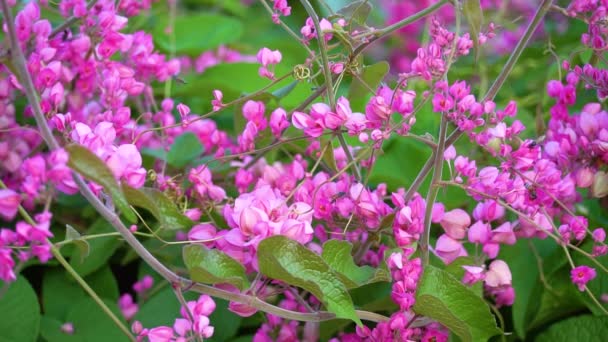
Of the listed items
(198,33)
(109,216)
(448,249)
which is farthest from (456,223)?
(198,33)

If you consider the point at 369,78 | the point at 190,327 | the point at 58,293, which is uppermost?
the point at 369,78

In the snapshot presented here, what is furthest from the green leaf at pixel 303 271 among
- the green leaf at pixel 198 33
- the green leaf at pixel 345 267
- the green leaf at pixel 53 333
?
the green leaf at pixel 198 33

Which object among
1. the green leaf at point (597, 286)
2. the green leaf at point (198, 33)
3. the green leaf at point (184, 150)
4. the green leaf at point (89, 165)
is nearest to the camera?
the green leaf at point (89, 165)

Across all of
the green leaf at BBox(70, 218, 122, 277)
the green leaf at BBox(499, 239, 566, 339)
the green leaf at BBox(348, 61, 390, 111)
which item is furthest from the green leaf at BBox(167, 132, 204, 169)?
the green leaf at BBox(499, 239, 566, 339)

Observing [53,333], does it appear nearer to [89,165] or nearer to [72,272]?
[72,272]

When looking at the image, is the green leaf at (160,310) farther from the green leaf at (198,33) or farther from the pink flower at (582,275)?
the green leaf at (198,33)

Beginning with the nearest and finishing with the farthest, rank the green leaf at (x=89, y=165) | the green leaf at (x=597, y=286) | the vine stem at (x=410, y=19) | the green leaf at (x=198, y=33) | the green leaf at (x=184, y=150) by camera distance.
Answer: the green leaf at (x=89, y=165), the vine stem at (x=410, y=19), the green leaf at (x=597, y=286), the green leaf at (x=184, y=150), the green leaf at (x=198, y=33)
